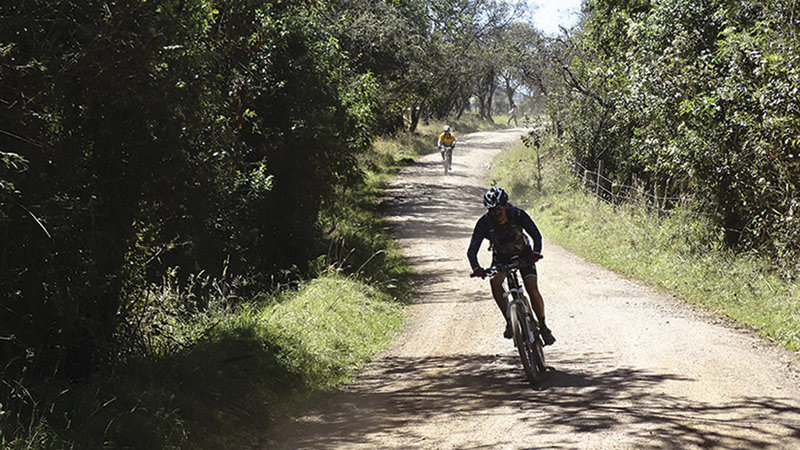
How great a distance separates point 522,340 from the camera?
791 centimetres

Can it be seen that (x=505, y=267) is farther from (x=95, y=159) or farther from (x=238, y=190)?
(x=238, y=190)

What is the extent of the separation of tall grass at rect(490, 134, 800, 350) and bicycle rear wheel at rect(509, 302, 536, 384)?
353 cm

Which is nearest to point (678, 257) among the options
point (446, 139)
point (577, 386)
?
point (577, 386)

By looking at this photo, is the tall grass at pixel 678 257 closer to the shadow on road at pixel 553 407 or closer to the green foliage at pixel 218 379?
the shadow on road at pixel 553 407

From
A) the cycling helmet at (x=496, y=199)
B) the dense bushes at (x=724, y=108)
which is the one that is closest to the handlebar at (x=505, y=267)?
the cycling helmet at (x=496, y=199)

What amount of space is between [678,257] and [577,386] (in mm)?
7486

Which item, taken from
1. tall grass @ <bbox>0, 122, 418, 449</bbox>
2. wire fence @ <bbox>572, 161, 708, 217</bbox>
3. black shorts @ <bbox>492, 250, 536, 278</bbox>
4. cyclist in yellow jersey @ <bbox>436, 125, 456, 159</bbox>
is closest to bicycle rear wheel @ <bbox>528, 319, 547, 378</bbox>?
black shorts @ <bbox>492, 250, 536, 278</bbox>

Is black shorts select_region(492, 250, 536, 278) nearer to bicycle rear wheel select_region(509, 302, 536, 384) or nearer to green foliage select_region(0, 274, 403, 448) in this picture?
bicycle rear wheel select_region(509, 302, 536, 384)

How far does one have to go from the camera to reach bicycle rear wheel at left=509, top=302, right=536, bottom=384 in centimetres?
786

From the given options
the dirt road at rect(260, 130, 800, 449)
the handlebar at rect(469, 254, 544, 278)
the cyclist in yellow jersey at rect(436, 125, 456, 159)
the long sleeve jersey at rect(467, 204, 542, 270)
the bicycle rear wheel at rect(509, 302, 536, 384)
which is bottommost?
the dirt road at rect(260, 130, 800, 449)

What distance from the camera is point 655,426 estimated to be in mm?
6309

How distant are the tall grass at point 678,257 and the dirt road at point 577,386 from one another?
47cm

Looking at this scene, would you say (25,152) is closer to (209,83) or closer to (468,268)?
(209,83)

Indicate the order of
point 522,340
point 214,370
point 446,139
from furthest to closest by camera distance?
point 446,139, point 522,340, point 214,370
